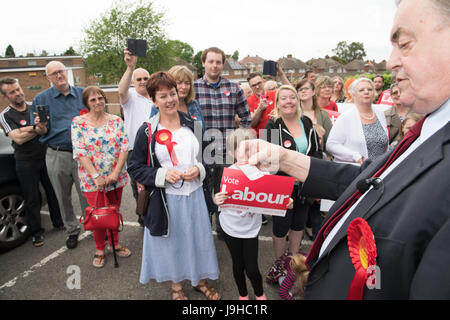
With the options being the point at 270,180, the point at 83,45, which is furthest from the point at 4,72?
the point at 270,180

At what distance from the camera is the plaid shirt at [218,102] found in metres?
3.78

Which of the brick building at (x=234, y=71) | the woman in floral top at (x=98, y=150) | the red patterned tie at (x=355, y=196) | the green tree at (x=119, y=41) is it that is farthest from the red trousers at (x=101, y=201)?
the brick building at (x=234, y=71)

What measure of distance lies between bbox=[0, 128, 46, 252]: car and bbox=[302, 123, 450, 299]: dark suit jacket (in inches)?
171

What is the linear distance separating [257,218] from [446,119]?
5.70 ft

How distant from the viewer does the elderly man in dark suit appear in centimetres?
67

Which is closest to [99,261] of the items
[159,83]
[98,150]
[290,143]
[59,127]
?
[98,150]

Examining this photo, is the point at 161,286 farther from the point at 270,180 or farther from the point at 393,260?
the point at 393,260

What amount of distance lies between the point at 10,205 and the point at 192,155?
3.01m

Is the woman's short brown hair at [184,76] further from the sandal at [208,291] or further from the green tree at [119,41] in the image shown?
the green tree at [119,41]

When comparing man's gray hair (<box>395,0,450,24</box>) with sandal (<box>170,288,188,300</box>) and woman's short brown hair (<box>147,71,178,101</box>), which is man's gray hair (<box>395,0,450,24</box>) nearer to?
woman's short brown hair (<box>147,71,178,101</box>)

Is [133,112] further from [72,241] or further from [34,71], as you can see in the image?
[34,71]

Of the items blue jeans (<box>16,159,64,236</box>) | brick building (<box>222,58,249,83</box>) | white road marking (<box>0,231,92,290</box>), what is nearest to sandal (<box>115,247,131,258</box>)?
white road marking (<box>0,231,92,290</box>)

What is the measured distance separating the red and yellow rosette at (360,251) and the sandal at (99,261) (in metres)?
3.20

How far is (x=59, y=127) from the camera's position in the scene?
355 cm
